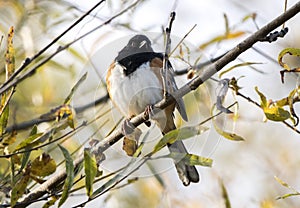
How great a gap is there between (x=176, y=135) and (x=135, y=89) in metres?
0.98

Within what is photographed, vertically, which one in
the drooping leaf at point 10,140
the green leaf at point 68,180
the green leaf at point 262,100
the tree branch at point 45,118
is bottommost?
the green leaf at point 262,100

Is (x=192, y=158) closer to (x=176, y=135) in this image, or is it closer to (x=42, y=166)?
(x=176, y=135)

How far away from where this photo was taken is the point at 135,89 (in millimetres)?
2420

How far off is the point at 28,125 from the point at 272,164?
1.65 meters

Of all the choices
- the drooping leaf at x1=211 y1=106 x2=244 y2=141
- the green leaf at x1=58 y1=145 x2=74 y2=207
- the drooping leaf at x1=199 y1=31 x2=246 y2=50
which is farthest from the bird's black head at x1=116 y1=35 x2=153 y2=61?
the green leaf at x1=58 y1=145 x2=74 y2=207

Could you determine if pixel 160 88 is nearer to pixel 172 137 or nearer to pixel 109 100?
pixel 109 100

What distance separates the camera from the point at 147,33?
217 cm

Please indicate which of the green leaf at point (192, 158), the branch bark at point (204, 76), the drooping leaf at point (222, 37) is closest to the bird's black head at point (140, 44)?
the drooping leaf at point (222, 37)

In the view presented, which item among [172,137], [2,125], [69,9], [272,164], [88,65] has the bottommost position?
[272,164]

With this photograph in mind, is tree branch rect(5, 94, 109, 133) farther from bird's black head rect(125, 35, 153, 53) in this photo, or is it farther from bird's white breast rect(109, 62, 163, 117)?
bird's black head rect(125, 35, 153, 53)

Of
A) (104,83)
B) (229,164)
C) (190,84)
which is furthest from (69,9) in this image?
(229,164)

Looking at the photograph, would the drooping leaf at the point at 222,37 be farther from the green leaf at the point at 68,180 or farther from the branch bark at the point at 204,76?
the green leaf at the point at 68,180

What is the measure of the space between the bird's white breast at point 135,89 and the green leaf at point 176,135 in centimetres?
85

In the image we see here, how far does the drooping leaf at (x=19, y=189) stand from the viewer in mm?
1332
